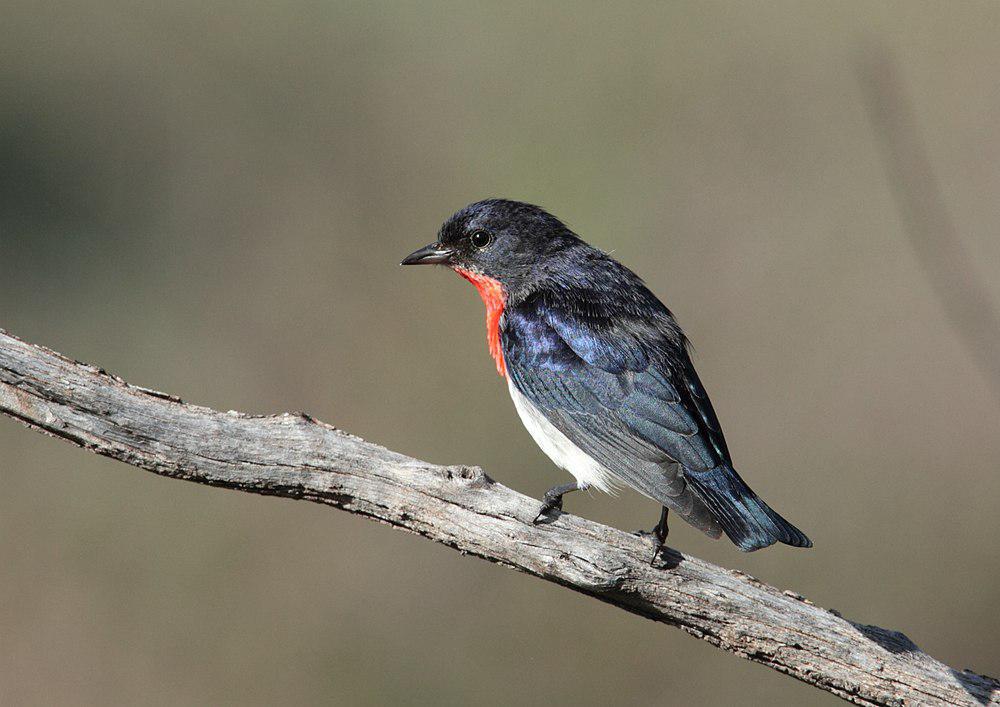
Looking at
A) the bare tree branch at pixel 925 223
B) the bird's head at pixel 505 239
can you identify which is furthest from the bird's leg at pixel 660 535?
the bird's head at pixel 505 239

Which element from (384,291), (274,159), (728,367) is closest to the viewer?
(728,367)

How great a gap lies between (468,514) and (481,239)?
168 centimetres

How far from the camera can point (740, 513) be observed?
423 centimetres

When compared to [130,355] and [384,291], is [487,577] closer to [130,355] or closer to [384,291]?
[384,291]

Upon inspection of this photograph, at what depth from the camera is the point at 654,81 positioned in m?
10.4

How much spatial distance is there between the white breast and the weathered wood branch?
49cm

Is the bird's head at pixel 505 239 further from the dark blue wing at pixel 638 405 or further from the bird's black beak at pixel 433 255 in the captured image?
the dark blue wing at pixel 638 405

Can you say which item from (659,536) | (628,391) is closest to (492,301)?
(628,391)

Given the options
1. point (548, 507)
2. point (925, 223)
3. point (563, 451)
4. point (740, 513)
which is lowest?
point (548, 507)

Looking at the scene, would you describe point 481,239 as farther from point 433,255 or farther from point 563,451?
point 563,451

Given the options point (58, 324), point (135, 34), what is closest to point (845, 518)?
point (58, 324)

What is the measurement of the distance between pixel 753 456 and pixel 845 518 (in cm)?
72

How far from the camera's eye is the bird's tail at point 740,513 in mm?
4152

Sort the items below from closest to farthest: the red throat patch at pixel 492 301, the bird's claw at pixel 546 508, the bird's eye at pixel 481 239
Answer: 1. the bird's claw at pixel 546 508
2. the red throat patch at pixel 492 301
3. the bird's eye at pixel 481 239
